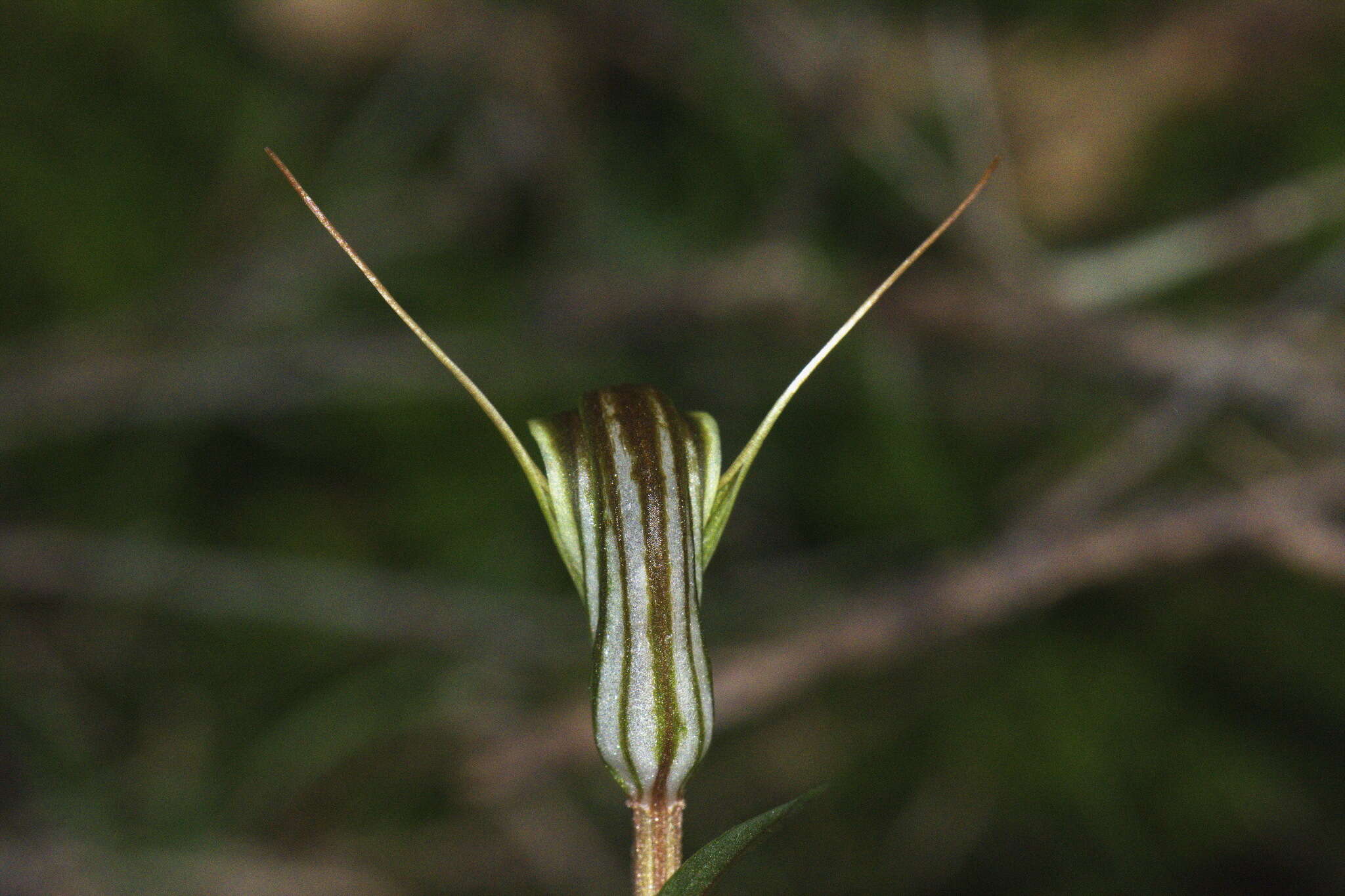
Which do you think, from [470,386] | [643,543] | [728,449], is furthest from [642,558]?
[728,449]

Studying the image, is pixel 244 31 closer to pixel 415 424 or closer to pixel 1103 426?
pixel 415 424

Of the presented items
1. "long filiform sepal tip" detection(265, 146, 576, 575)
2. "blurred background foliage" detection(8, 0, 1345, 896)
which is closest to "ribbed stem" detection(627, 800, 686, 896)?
"long filiform sepal tip" detection(265, 146, 576, 575)

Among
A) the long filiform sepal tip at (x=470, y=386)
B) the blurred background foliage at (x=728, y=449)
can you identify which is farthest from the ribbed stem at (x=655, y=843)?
the blurred background foliage at (x=728, y=449)

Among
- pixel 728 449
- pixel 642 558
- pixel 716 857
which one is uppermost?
pixel 728 449

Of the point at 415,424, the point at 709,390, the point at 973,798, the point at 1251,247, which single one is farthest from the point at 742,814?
the point at 1251,247

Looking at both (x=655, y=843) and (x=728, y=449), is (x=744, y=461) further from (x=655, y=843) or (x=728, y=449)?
(x=728, y=449)

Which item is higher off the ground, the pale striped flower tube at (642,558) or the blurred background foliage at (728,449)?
the blurred background foliage at (728,449)

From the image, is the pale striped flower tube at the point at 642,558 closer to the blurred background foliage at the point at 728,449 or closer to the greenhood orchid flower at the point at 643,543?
the greenhood orchid flower at the point at 643,543
